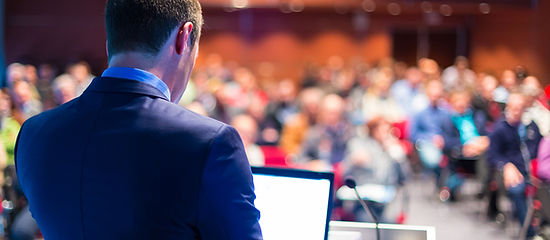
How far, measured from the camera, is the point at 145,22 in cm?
104

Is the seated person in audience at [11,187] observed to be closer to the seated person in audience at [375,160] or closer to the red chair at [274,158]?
the red chair at [274,158]

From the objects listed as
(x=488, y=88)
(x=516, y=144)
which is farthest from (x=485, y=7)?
(x=516, y=144)

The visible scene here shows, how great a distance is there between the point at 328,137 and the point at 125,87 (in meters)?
4.69

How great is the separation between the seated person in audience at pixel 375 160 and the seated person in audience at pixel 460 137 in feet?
4.57

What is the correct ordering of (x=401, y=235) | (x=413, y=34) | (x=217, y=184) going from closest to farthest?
(x=217, y=184), (x=401, y=235), (x=413, y=34)

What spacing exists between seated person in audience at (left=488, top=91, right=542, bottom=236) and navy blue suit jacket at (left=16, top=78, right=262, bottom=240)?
5.14m

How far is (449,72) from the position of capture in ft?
40.3

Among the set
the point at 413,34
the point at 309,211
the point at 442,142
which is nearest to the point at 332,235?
the point at 309,211

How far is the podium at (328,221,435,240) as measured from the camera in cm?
190

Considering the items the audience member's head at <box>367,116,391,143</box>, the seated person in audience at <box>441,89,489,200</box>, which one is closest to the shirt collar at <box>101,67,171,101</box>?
the audience member's head at <box>367,116,391,143</box>

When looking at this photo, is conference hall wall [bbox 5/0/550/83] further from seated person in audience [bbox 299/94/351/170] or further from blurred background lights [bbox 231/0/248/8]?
seated person in audience [bbox 299/94/351/170]

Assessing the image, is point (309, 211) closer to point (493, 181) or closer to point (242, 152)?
point (242, 152)

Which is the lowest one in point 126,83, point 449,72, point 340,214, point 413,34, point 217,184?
point 340,214

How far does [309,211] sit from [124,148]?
73 centimetres
